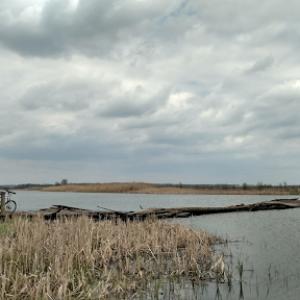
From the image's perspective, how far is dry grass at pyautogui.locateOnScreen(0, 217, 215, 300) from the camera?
8.45 meters

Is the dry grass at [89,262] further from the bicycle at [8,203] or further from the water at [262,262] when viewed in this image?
the bicycle at [8,203]

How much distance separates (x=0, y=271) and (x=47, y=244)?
2.35 m

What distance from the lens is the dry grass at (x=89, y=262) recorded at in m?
8.45

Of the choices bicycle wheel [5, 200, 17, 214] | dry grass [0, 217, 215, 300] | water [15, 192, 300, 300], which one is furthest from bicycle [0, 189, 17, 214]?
water [15, 192, 300, 300]

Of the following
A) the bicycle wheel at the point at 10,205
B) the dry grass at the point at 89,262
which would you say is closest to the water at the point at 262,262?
the dry grass at the point at 89,262

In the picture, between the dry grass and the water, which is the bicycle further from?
the water

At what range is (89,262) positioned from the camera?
34.7 ft

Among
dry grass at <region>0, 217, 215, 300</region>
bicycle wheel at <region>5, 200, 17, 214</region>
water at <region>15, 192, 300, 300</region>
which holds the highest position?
bicycle wheel at <region>5, 200, 17, 214</region>

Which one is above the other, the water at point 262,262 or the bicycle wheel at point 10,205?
the bicycle wheel at point 10,205

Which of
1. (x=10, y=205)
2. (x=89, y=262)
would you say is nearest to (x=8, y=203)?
(x=10, y=205)

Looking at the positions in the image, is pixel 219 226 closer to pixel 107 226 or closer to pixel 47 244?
pixel 107 226

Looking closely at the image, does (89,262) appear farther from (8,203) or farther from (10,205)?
(10,205)

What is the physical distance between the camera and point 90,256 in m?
10.7

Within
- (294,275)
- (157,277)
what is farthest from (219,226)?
(157,277)
